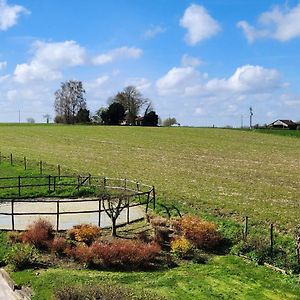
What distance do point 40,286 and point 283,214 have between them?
13410 mm

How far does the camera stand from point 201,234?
72.5ft

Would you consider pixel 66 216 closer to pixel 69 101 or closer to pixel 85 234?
pixel 85 234

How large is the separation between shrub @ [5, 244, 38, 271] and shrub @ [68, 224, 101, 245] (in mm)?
2202

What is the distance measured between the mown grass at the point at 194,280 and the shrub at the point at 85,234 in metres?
3.01

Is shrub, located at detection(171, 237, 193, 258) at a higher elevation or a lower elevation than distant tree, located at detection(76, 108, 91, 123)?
lower

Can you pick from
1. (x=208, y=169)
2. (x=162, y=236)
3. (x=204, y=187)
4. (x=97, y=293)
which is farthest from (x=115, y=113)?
(x=97, y=293)

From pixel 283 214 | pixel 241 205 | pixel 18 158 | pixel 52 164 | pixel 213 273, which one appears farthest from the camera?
pixel 18 158

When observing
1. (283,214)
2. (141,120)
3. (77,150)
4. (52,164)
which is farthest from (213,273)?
(141,120)

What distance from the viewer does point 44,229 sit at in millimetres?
22922

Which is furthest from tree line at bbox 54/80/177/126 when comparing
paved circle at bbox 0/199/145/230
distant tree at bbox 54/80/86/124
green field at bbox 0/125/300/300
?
paved circle at bbox 0/199/145/230

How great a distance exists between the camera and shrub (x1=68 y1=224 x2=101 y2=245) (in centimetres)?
2236

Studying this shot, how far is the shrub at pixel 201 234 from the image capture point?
867 inches

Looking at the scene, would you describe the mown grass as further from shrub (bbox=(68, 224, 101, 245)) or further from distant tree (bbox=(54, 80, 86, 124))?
distant tree (bbox=(54, 80, 86, 124))

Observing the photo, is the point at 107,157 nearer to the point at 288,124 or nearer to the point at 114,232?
the point at 114,232
